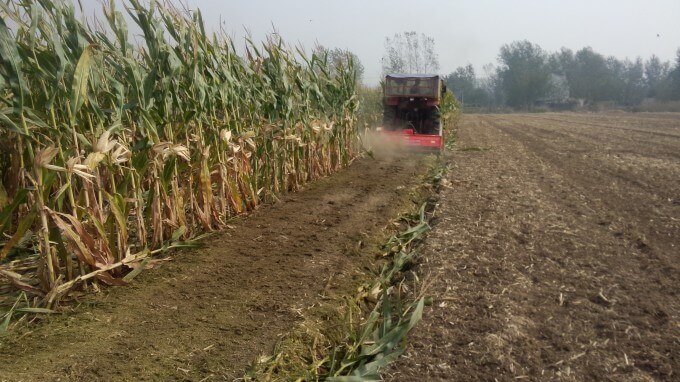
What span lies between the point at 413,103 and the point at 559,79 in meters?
95.4

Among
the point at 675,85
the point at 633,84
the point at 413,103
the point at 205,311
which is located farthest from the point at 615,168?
the point at 633,84

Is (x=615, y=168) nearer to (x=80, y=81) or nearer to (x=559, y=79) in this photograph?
(x=80, y=81)

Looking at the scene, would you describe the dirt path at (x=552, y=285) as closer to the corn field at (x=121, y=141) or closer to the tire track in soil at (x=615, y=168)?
the tire track in soil at (x=615, y=168)

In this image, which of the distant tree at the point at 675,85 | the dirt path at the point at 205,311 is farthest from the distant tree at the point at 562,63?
the dirt path at the point at 205,311

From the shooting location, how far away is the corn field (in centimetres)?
356

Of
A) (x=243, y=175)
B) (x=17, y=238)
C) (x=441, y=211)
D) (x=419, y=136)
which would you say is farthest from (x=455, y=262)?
(x=419, y=136)

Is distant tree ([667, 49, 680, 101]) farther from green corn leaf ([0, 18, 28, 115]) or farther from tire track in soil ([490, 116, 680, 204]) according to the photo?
green corn leaf ([0, 18, 28, 115])

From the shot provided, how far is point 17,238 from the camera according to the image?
3475 millimetres

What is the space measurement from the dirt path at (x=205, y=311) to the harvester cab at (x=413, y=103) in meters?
8.43

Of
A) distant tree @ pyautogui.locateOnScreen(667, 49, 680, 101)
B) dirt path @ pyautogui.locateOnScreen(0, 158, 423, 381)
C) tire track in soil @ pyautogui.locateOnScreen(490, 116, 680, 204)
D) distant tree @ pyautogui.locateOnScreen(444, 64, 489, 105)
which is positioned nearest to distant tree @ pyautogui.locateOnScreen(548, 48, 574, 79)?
distant tree @ pyautogui.locateOnScreen(444, 64, 489, 105)

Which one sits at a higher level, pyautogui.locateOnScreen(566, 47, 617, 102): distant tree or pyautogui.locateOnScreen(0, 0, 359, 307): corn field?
pyautogui.locateOnScreen(566, 47, 617, 102): distant tree

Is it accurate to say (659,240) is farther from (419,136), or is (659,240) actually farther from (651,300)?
(419,136)

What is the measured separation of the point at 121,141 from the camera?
174 inches

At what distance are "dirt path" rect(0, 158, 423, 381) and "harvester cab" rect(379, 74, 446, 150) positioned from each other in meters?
8.43
